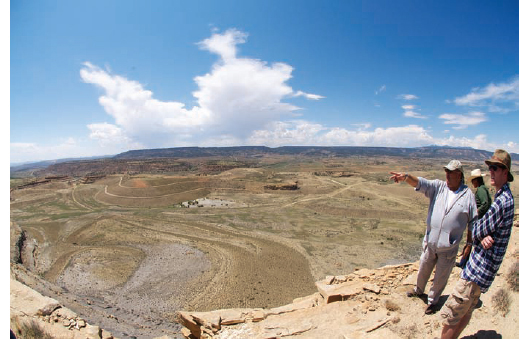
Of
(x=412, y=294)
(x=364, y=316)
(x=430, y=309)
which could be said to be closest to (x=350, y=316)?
(x=364, y=316)

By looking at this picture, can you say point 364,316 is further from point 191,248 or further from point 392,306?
point 191,248

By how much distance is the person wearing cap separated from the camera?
12.0 feet

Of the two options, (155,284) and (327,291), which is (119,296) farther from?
(327,291)

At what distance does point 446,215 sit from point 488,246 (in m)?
0.95

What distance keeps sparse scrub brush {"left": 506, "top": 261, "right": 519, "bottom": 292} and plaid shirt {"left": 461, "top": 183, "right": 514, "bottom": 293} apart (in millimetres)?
3223

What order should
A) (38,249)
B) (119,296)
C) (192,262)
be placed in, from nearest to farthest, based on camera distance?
(119,296)
(192,262)
(38,249)

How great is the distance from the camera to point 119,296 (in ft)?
53.9

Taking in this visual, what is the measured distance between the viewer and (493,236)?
149 inches

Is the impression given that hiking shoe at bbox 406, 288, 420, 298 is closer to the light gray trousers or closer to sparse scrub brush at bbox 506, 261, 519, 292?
the light gray trousers

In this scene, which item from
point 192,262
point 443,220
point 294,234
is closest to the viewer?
point 443,220

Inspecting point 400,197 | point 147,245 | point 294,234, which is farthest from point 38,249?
point 400,197

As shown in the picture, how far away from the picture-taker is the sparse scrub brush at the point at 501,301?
513 centimetres

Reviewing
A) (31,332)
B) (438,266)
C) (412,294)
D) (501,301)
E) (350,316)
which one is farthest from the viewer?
(31,332)
